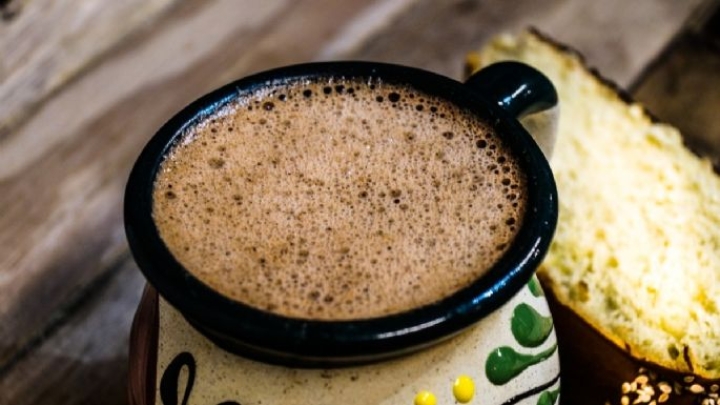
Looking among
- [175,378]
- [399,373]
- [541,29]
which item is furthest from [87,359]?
[541,29]

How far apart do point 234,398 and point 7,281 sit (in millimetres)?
512

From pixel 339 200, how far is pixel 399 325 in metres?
0.13

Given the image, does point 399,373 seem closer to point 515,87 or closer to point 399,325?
point 399,325

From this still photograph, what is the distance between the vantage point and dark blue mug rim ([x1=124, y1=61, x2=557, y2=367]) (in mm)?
534

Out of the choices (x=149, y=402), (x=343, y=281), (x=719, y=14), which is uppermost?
(x=343, y=281)

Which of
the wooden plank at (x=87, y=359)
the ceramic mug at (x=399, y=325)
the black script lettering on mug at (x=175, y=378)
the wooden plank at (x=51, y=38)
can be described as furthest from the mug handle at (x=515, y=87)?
the wooden plank at (x=51, y=38)

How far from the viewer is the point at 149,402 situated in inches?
27.2

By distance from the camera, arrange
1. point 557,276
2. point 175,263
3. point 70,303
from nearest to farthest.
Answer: point 175,263, point 557,276, point 70,303

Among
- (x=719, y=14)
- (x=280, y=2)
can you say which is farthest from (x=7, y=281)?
(x=719, y=14)

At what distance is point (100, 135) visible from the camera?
3.96ft

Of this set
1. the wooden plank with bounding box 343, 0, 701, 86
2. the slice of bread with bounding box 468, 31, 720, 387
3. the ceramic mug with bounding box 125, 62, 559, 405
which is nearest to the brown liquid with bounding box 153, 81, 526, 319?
the ceramic mug with bounding box 125, 62, 559, 405

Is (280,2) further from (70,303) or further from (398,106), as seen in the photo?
(398,106)

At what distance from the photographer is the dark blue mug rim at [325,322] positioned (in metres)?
0.53

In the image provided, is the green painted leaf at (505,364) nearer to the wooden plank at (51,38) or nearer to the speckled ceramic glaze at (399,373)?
the speckled ceramic glaze at (399,373)
